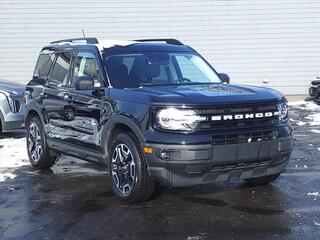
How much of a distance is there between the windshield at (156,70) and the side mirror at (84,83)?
233 millimetres

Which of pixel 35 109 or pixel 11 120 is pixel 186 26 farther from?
pixel 35 109

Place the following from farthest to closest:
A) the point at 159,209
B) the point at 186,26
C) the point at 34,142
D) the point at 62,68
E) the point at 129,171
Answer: the point at 186,26 → the point at 34,142 → the point at 62,68 → the point at 129,171 → the point at 159,209

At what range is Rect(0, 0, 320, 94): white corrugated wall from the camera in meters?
18.0

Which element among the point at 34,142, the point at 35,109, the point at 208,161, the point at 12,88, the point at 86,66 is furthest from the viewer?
the point at 12,88

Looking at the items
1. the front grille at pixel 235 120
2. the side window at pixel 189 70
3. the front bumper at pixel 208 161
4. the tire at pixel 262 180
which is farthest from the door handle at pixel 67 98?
the tire at pixel 262 180

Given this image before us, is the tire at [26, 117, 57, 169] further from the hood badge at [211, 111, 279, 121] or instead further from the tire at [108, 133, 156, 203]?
the hood badge at [211, 111, 279, 121]

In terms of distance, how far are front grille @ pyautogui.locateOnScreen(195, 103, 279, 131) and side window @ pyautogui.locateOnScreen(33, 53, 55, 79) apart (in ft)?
10.9

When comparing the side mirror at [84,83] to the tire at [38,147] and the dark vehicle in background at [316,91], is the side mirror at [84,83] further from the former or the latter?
the dark vehicle in background at [316,91]

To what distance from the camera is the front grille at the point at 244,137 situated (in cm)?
539

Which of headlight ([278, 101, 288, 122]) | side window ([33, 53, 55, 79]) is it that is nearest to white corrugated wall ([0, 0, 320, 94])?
side window ([33, 53, 55, 79])

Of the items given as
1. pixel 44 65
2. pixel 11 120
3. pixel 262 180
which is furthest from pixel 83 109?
pixel 11 120

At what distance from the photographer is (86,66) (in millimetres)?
6945

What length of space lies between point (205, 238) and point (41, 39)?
47.5 feet

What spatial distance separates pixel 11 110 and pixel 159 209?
596cm
